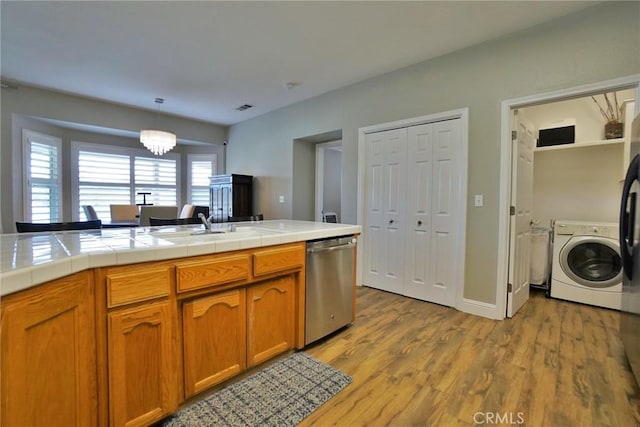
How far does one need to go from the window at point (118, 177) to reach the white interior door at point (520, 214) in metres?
6.11

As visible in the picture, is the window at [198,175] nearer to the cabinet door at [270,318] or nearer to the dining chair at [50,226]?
the dining chair at [50,226]

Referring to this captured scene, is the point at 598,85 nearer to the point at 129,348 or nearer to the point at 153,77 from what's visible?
the point at 129,348

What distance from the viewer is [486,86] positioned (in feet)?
9.02

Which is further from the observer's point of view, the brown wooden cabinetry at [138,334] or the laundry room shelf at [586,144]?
the laundry room shelf at [586,144]

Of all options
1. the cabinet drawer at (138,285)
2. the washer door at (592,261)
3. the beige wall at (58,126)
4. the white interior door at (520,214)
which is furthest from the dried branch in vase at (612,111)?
the beige wall at (58,126)

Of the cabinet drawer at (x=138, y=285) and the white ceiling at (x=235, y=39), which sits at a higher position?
the white ceiling at (x=235, y=39)

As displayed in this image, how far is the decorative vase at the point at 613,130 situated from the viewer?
3178mm

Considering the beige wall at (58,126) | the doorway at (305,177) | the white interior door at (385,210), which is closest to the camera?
the white interior door at (385,210)

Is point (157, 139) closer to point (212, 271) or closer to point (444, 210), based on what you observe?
point (212, 271)

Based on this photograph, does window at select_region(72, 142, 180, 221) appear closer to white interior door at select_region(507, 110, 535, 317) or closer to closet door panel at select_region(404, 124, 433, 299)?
closet door panel at select_region(404, 124, 433, 299)

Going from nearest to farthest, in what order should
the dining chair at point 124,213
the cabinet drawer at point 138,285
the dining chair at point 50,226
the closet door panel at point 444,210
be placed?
the cabinet drawer at point 138,285 → the dining chair at point 50,226 → the closet door panel at point 444,210 → the dining chair at point 124,213

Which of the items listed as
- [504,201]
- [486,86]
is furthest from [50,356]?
[486,86]
